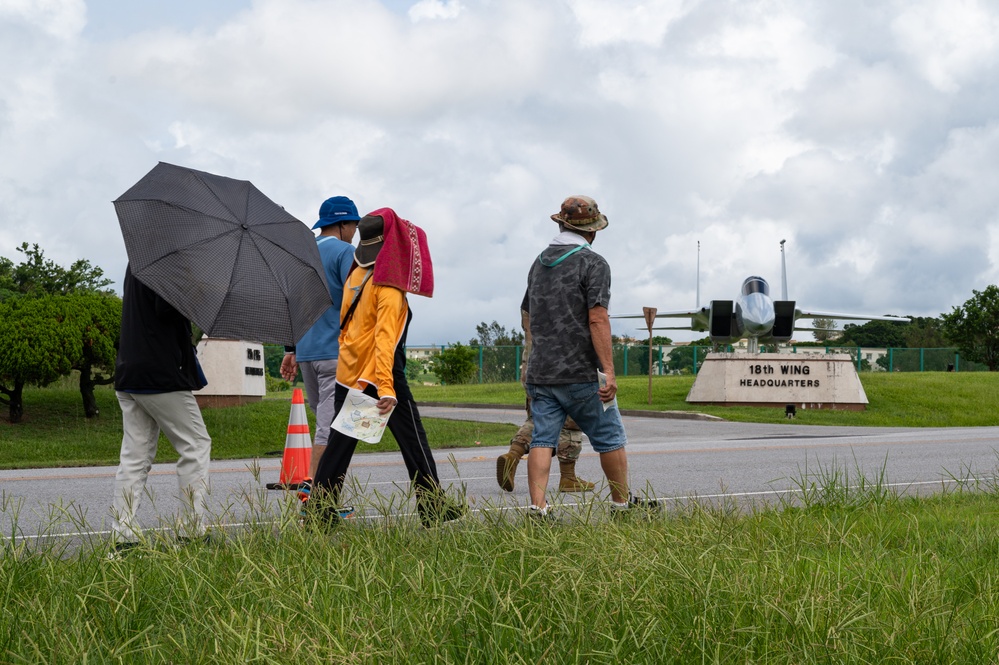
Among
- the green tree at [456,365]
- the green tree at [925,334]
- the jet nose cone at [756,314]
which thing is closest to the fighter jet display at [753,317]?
the jet nose cone at [756,314]

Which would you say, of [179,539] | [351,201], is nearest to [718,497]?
[351,201]

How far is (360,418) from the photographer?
5414mm

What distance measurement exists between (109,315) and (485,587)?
1576 cm

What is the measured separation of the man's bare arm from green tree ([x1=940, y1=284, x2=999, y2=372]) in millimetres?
57467

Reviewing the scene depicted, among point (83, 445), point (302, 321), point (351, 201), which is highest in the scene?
point (351, 201)

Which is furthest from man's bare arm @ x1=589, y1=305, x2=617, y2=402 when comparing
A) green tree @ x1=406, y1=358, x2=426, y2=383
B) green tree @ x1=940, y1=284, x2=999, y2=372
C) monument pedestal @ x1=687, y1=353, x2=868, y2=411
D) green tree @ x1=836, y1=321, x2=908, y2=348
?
green tree @ x1=836, y1=321, x2=908, y2=348

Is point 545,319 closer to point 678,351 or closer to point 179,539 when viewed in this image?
point 179,539

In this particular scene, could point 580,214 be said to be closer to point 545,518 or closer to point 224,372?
point 545,518

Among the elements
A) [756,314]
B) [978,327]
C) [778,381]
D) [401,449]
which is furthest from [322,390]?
[978,327]

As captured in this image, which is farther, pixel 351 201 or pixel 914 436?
pixel 914 436

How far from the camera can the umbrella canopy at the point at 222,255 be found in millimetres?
5191

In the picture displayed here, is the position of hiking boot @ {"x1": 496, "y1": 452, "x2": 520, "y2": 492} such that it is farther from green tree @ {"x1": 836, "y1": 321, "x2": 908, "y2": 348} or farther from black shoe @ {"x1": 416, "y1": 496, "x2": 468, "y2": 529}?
green tree @ {"x1": 836, "y1": 321, "x2": 908, "y2": 348}

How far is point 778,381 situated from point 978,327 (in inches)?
1438

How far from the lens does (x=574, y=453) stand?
8.13 metres
